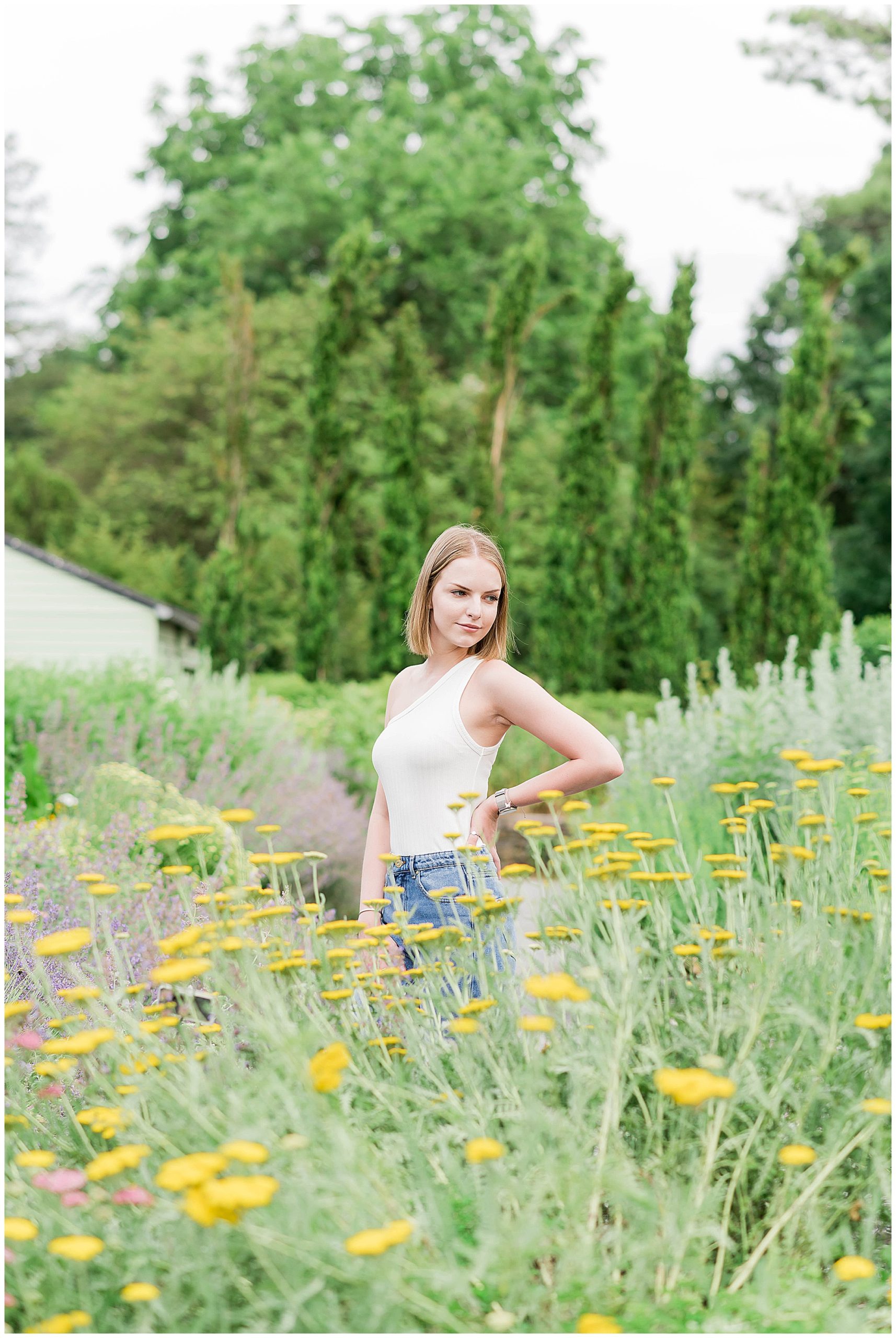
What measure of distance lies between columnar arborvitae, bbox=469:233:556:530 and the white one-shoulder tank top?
467 inches

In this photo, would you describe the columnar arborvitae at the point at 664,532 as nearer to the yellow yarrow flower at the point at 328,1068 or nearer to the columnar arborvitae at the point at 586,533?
the columnar arborvitae at the point at 586,533

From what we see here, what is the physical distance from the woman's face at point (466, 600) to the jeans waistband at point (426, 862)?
525 mm

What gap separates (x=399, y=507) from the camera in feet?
47.3

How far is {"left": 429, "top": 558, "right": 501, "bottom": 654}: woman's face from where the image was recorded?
269cm

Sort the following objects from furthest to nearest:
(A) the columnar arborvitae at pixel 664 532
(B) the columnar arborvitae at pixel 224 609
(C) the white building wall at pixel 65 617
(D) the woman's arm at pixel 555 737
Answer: (C) the white building wall at pixel 65 617 → (A) the columnar arborvitae at pixel 664 532 → (B) the columnar arborvitae at pixel 224 609 → (D) the woman's arm at pixel 555 737

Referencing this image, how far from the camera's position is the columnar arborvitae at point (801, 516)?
1430 cm

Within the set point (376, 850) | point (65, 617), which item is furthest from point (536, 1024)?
point (65, 617)

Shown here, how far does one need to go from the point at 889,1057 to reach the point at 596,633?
12.1 metres

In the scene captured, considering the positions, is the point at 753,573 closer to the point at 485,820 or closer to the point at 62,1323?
the point at 485,820

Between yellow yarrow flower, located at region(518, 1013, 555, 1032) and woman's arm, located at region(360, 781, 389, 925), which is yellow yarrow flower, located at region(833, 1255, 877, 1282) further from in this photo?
woman's arm, located at region(360, 781, 389, 925)

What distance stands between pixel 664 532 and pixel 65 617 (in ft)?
28.2

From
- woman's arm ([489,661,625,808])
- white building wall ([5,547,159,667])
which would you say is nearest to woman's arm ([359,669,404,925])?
woman's arm ([489,661,625,808])

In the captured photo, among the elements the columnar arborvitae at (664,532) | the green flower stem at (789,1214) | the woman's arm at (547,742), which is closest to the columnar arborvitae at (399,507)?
the columnar arborvitae at (664,532)

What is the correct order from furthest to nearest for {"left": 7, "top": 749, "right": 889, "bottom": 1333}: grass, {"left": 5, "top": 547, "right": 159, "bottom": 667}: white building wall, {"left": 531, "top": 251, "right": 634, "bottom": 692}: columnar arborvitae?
{"left": 5, "top": 547, "right": 159, "bottom": 667}: white building wall
{"left": 531, "top": 251, "right": 634, "bottom": 692}: columnar arborvitae
{"left": 7, "top": 749, "right": 889, "bottom": 1333}: grass
